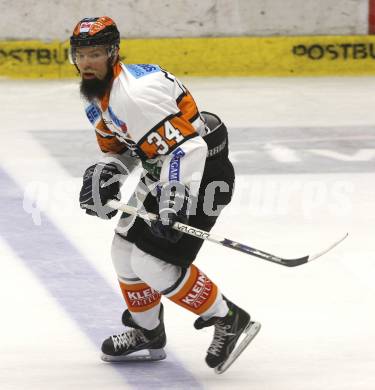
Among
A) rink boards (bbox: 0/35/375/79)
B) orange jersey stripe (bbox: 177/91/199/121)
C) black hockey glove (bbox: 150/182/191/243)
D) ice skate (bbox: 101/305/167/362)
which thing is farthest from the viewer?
rink boards (bbox: 0/35/375/79)

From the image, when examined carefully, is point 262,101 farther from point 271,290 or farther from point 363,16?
point 271,290

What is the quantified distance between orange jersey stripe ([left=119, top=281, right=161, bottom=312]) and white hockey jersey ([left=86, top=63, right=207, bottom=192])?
48 cm

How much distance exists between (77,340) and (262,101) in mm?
5018

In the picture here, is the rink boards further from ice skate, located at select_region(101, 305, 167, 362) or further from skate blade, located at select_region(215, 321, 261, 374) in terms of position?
skate blade, located at select_region(215, 321, 261, 374)

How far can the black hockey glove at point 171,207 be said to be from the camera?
418 centimetres

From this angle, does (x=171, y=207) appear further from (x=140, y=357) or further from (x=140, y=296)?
(x=140, y=357)

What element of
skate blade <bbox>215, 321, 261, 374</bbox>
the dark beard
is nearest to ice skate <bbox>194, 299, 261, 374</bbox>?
skate blade <bbox>215, 321, 261, 374</bbox>

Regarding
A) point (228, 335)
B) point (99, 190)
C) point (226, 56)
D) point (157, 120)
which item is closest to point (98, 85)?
point (157, 120)

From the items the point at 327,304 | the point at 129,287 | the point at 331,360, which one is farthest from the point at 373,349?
the point at 129,287

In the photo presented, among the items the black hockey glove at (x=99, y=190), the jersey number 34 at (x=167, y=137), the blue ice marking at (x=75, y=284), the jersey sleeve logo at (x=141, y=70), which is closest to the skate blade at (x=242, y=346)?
the blue ice marking at (x=75, y=284)

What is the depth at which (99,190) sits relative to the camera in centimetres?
450

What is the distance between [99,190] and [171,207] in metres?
0.39

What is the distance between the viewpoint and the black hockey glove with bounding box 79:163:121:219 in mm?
4477

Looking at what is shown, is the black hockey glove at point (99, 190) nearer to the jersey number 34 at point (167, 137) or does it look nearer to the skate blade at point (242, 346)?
the jersey number 34 at point (167, 137)
